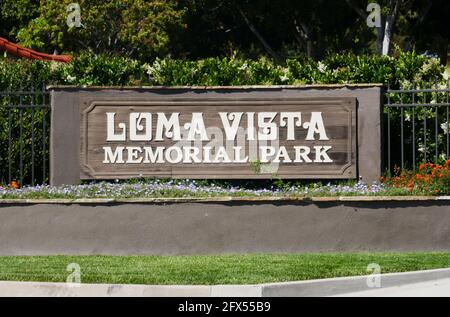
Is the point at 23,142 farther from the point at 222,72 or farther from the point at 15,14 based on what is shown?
the point at 15,14

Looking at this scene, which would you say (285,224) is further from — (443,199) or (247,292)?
(247,292)

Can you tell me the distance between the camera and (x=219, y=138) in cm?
1836

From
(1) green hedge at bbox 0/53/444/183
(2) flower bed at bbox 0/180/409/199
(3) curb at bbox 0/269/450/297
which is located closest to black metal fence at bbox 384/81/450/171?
(1) green hedge at bbox 0/53/444/183

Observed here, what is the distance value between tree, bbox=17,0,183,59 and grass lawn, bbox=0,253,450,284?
88.5 ft

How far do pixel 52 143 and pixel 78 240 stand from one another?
2.21m

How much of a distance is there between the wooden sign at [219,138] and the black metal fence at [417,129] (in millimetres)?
1136

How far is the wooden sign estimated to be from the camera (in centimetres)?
1817

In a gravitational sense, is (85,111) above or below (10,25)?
below

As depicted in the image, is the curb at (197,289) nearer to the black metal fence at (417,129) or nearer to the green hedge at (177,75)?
the black metal fence at (417,129)

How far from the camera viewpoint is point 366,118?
18188mm

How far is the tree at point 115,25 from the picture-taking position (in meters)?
42.9

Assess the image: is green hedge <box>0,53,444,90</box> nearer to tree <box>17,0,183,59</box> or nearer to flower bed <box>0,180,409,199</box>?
flower bed <box>0,180,409,199</box>
